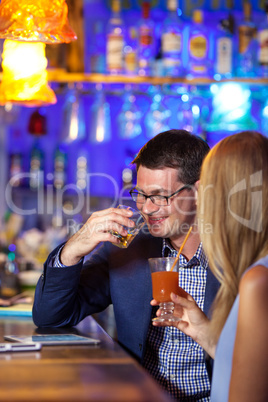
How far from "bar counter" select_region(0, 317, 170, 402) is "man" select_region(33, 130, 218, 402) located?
33 centimetres

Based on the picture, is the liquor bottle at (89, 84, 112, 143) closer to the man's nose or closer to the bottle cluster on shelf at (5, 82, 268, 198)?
the bottle cluster on shelf at (5, 82, 268, 198)

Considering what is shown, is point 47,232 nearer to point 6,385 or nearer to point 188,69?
point 188,69

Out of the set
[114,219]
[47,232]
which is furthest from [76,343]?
[47,232]

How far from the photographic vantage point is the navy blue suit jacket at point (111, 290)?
72.7 inches

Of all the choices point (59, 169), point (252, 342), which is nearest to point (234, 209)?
point (252, 342)

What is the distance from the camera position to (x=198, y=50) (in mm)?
3795

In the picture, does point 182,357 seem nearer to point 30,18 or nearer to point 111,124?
point 30,18

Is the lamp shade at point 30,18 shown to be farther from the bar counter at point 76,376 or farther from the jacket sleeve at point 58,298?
the bar counter at point 76,376

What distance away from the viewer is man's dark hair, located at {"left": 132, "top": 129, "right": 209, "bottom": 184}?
210cm

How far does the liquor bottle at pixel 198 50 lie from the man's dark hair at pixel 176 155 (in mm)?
1802

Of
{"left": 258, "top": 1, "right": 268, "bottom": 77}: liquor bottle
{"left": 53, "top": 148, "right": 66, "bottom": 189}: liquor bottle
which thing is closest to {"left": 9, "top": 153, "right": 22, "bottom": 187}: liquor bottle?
{"left": 53, "top": 148, "right": 66, "bottom": 189}: liquor bottle

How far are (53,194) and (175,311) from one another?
115 inches

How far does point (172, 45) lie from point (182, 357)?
246 cm

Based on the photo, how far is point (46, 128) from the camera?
425cm
